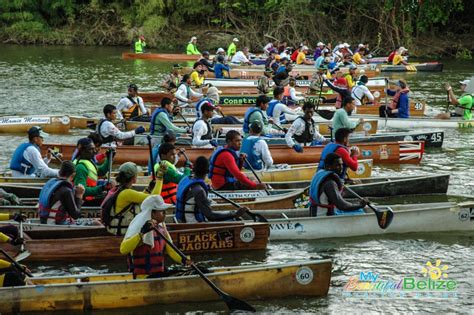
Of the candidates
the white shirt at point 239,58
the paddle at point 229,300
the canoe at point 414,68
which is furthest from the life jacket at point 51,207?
the canoe at point 414,68

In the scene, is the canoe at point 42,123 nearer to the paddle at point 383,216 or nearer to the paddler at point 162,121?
the paddler at point 162,121

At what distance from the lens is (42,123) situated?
70.8 feet

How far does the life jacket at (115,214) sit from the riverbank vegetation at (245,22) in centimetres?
3329

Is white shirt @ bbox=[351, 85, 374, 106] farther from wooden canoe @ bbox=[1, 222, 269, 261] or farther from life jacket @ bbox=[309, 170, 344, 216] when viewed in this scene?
wooden canoe @ bbox=[1, 222, 269, 261]

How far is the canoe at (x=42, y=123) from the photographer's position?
2136 centimetres

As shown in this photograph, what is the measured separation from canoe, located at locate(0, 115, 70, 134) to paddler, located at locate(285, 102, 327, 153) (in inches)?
291

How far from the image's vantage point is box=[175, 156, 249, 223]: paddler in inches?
441

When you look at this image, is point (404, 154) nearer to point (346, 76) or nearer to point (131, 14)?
point (346, 76)

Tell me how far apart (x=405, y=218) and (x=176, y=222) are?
12.6 feet

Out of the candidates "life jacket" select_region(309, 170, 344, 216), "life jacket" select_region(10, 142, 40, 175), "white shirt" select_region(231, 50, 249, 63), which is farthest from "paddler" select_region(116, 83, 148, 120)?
"white shirt" select_region(231, 50, 249, 63)

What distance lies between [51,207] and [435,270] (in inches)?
225

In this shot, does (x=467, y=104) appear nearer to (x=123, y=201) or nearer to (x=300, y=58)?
(x=300, y=58)

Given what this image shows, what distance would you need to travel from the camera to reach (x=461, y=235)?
13.0m

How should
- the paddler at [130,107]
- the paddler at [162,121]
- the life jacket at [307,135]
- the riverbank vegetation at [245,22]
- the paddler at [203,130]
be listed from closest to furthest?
1. the paddler at [203,130]
2. the life jacket at [307,135]
3. the paddler at [162,121]
4. the paddler at [130,107]
5. the riverbank vegetation at [245,22]
